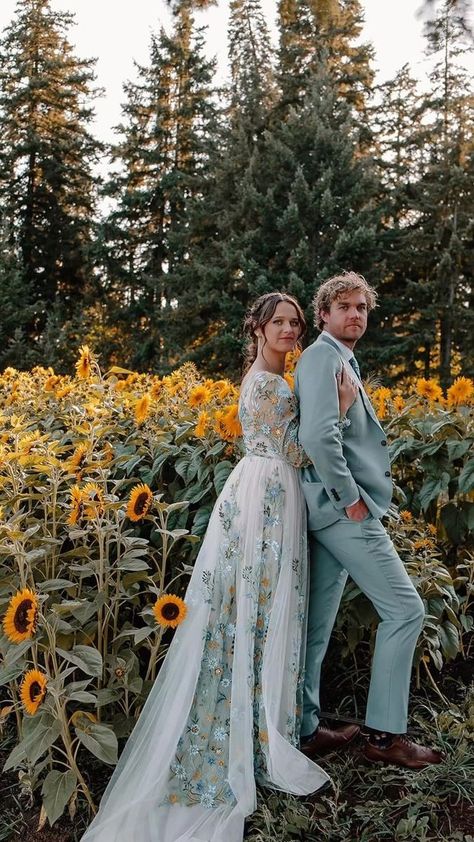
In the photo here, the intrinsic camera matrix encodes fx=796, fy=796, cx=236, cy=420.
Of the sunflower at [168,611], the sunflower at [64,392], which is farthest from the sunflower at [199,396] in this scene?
the sunflower at [168,611]

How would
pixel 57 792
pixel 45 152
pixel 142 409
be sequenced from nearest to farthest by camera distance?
pixel 57 792
pixel 142 409
pixel 45 152

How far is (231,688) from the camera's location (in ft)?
8.64

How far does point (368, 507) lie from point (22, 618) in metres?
1.12

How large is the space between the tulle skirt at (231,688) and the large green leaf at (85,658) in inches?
13.7

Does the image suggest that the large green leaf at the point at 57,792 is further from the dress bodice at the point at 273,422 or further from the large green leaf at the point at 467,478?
the large green leaf at the point at 467,478

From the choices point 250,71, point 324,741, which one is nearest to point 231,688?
point 324,741

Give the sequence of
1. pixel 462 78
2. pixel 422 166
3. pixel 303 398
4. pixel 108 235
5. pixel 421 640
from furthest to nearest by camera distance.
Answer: pixel 108 235
pixel 422 166
pixel 462 78
pixel 421 640
pixel 303 398

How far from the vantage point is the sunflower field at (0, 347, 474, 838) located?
7.81 ft

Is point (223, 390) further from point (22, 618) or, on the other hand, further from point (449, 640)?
point (22, 618)

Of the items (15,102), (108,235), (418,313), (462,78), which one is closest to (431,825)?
(418,313)

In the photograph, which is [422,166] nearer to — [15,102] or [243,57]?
[243,57]

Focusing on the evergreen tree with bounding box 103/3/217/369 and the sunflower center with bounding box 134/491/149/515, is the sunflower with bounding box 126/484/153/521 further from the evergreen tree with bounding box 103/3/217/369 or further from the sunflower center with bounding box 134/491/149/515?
the evergreen tree with bounding box 103/3/217/369

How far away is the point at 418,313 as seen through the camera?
22031mm

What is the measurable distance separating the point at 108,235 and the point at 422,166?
32.4 feet
